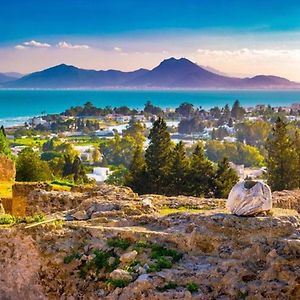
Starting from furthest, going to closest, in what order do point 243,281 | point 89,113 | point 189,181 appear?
point 89,113
point 189,181
point 243,281

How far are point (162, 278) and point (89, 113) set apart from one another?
141m

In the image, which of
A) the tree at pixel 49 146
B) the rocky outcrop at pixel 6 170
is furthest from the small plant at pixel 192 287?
the tree at pixel 49 146

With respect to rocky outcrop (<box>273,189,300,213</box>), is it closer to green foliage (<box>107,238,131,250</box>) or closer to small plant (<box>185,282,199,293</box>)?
green foliage (<box>107,238,131,250</box>)

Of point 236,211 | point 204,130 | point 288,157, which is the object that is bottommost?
point 204,130

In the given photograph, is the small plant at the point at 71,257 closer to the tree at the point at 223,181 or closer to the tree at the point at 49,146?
the tree at the point at 223,181

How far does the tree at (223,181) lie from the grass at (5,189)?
8.55m

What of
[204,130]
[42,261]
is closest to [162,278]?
[42,261]

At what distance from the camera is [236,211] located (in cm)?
997

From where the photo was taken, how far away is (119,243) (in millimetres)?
10055

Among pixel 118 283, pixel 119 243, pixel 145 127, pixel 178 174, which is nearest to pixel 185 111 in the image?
pixel 145 127

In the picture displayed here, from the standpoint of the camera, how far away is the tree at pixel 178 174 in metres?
26.3

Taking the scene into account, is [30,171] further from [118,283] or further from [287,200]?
[118,283]

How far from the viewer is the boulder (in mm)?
9828

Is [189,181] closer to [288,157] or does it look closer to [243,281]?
[288,157]
